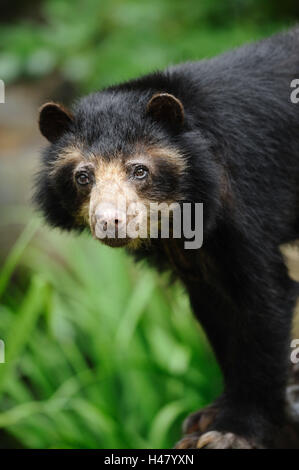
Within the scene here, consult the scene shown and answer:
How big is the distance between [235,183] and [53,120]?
772mm

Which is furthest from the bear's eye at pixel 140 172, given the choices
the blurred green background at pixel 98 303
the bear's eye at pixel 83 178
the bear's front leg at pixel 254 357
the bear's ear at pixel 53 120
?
the blurred green background at pixel 98 303

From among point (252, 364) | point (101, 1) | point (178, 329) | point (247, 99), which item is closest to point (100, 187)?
point (247, 99)

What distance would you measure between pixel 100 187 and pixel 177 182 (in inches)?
12.5

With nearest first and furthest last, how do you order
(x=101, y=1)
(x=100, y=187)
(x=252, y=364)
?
1. (x=100, y=187)
2. (x=252, y=364)
3. (x=101, y=1)

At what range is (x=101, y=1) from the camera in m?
7.41

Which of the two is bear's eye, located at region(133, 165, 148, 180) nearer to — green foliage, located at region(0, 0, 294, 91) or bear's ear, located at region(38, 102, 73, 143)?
bear's ear, located at region(38, 102, 73, 143)

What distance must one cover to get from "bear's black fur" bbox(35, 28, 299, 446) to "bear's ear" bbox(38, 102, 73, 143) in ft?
0.08

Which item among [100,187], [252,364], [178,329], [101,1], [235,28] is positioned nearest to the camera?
[100,187]

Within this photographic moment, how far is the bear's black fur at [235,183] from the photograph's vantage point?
3004 mm

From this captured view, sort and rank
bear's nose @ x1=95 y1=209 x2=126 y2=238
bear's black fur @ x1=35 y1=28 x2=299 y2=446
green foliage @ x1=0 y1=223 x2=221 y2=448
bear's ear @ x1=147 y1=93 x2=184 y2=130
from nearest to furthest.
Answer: bear's nose @ x1=95 y1=209 x2=126 y2=238
bear's ear @ x1=147 y1=93 x2=184 y2=130
bear's black fur @ x1=35 y1=28 x2=299 y2=446
green foliage @ x1=0 y1=223 x2=221 y2=448

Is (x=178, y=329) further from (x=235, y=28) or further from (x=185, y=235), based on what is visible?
(x=235, y=28)

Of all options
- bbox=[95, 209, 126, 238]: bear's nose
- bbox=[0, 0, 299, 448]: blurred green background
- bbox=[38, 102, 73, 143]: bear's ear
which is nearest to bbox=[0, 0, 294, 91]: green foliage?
bbox=[0, 0, 299, 448]: blurred green background

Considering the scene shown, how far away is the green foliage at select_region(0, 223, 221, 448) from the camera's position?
459 centimetres

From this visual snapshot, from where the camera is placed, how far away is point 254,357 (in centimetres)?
329
